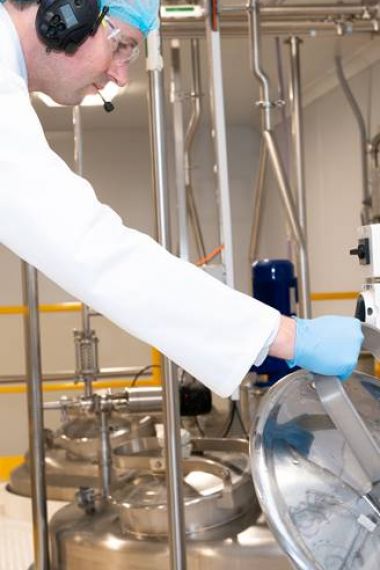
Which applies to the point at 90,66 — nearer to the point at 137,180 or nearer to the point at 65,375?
the point at 65,375

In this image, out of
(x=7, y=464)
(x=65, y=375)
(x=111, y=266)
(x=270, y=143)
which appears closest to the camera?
(x=111, y=266)

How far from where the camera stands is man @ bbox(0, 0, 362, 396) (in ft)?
2.62

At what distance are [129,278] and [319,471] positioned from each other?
369mm

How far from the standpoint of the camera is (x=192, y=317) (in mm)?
840

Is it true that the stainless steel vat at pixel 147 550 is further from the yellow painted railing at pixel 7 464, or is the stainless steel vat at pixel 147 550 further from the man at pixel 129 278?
the yellow painted railing at pixel 7 464

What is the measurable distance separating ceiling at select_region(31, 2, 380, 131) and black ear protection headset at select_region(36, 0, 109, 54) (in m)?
2.26

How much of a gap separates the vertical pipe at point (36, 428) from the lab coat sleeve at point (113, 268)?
2.19 feet

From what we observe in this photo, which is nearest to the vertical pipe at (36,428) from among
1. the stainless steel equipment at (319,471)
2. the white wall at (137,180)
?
the stainless steel equipment at (319,471)

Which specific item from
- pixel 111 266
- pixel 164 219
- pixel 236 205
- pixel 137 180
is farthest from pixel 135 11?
pixel 236 205

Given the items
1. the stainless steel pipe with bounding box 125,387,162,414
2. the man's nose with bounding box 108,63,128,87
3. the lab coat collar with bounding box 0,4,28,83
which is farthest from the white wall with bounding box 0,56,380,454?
the lab coat collar with bounding box 0,4,28,83

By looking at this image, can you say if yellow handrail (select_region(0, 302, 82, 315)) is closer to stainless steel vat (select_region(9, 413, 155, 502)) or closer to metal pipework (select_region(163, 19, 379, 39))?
stainless steel vat (select_region(9, 413, 155, 502))

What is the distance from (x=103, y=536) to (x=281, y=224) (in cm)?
414

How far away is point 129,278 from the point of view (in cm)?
82

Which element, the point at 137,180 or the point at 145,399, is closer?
the point at 145,399
